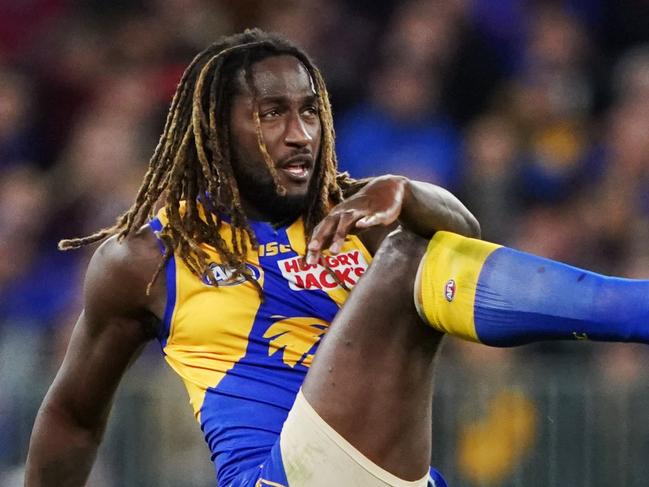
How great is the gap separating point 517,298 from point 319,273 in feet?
2.45

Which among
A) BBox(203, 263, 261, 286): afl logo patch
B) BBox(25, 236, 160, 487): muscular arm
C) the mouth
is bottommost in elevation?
BBox(25, 236, 160, 487): muscular arm

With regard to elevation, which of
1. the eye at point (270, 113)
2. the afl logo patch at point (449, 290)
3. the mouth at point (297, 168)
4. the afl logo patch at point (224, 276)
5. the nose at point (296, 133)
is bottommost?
the afl logo patch at point (224, 276)

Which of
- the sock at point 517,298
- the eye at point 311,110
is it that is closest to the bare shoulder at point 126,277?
the eye at point 311,110

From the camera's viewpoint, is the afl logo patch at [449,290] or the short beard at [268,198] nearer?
the afl logo patch at [449,290]

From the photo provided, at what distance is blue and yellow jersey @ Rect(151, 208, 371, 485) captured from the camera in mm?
3770

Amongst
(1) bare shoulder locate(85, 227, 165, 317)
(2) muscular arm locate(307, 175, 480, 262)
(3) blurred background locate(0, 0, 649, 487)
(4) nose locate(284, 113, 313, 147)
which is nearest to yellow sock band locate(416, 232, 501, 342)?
(2) muscular arm locate(307, 175, 480, 262)

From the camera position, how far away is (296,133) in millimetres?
3818

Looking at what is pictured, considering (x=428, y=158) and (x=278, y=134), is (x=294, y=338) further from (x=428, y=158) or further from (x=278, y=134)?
(x=428, y=158)

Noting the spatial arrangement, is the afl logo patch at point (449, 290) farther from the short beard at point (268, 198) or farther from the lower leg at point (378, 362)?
the short beard at point (268, 198)

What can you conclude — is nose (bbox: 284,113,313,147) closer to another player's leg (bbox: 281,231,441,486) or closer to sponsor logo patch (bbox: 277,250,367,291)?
sponsor logo patch (bbox: 277,250,367,291)

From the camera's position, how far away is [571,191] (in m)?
6.59

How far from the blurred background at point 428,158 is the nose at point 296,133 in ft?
7.45

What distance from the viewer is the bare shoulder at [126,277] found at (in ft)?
12.6

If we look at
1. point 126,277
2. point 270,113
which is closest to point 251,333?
point 126,277
